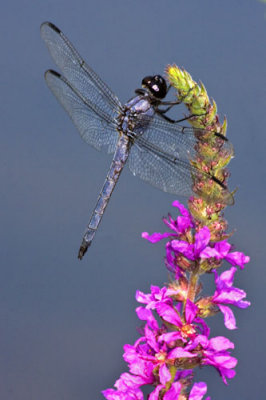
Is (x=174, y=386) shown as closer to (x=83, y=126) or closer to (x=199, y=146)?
(x=199, y=146)

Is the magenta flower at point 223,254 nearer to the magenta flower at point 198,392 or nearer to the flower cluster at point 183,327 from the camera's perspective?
the flower cluster at point 183,327

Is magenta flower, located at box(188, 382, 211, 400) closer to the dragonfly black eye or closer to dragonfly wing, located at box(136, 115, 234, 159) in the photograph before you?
dragonfly wing, located at box(136, 115, 234, 159)

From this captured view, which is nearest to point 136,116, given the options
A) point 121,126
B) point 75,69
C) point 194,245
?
point 121,126

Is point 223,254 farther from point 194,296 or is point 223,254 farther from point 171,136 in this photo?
point 171,136

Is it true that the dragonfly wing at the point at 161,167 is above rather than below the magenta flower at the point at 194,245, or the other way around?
above

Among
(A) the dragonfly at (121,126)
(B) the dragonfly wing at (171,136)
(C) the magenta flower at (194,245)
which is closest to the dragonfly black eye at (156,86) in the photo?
(A) the dragonfly at (121,126)

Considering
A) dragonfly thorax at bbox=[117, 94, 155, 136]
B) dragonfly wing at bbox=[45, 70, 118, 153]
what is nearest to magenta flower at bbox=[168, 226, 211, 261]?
dragonfly thorax at bbox=[117, 94, 155, 136]
